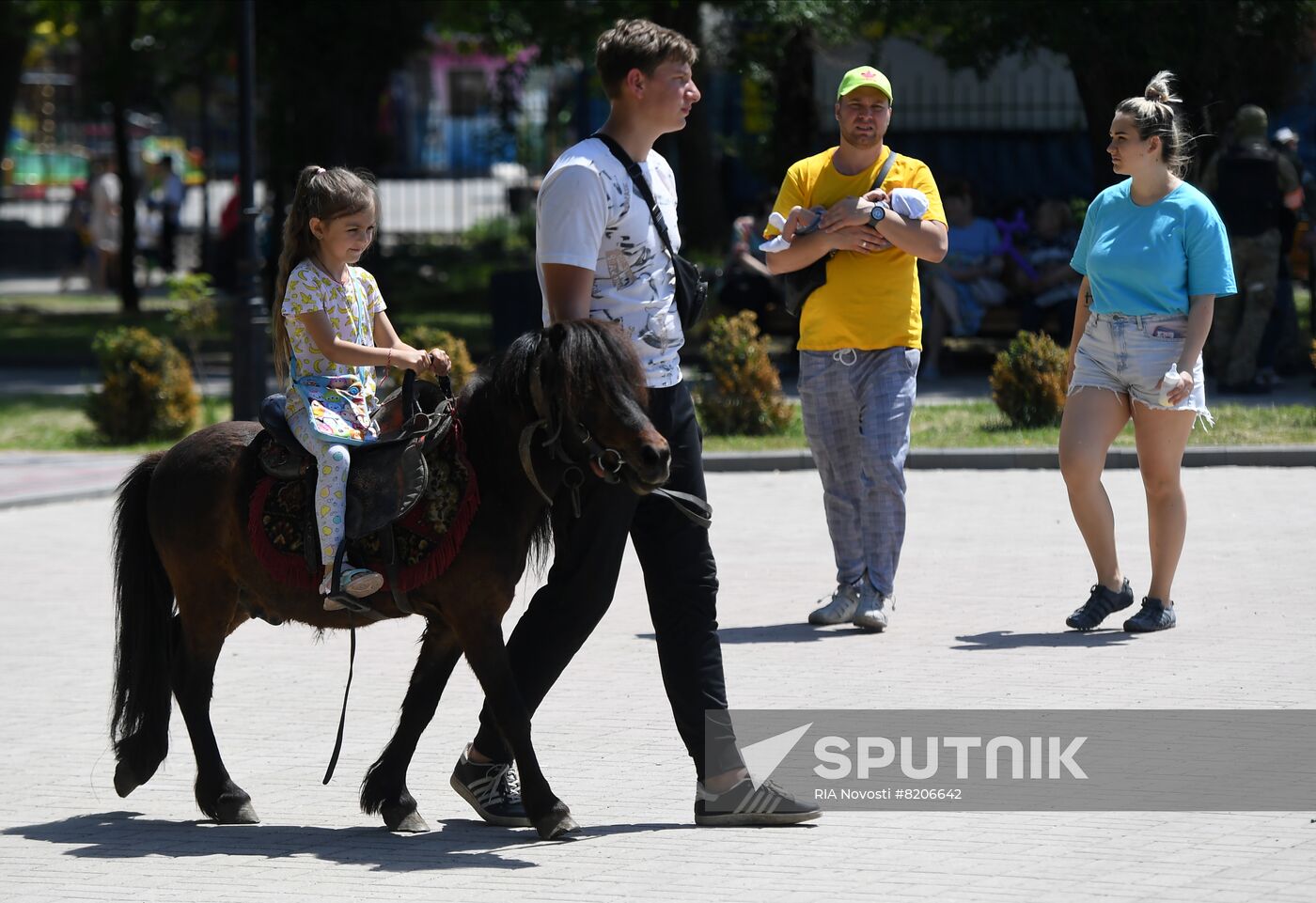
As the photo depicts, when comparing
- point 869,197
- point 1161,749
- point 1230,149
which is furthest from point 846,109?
point 1230,149

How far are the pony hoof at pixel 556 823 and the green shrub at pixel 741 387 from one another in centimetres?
883

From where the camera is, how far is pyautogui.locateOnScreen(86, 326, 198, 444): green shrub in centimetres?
1498

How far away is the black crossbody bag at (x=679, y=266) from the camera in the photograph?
17.3ft

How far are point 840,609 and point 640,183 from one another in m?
3.24

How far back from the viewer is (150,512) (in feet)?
18.8

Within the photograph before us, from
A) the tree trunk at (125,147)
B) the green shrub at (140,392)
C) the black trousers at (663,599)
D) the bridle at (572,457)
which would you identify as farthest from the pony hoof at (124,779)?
the tree trunk at (125,147)

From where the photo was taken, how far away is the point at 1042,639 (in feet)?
25.3

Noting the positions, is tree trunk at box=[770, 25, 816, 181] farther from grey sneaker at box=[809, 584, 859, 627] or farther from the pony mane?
the pony mane

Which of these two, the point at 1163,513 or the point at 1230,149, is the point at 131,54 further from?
the point at 1163,513

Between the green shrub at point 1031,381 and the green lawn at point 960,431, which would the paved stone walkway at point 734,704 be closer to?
the green lawn at point 960,431

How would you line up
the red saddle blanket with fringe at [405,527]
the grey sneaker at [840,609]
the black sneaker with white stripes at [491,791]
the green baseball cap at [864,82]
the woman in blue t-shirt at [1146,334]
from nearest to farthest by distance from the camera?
the red saddle blanket with fringe at [405,527], the black sneaker with white stripes at [491,791], the woman in blue t-shirt at [1146,334], the green baseball cap at [864,82], the grey sneaker at [840,609]

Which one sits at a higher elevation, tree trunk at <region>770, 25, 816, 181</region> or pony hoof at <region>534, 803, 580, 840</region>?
tree trunk at <region>770, 25, 816, 181</region>

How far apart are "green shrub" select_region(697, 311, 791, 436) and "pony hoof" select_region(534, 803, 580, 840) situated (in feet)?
29.0

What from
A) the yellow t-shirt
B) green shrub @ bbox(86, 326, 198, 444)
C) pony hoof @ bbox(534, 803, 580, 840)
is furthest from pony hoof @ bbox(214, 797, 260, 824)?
green shrub @ bbox(86, 326, 198, 444)
